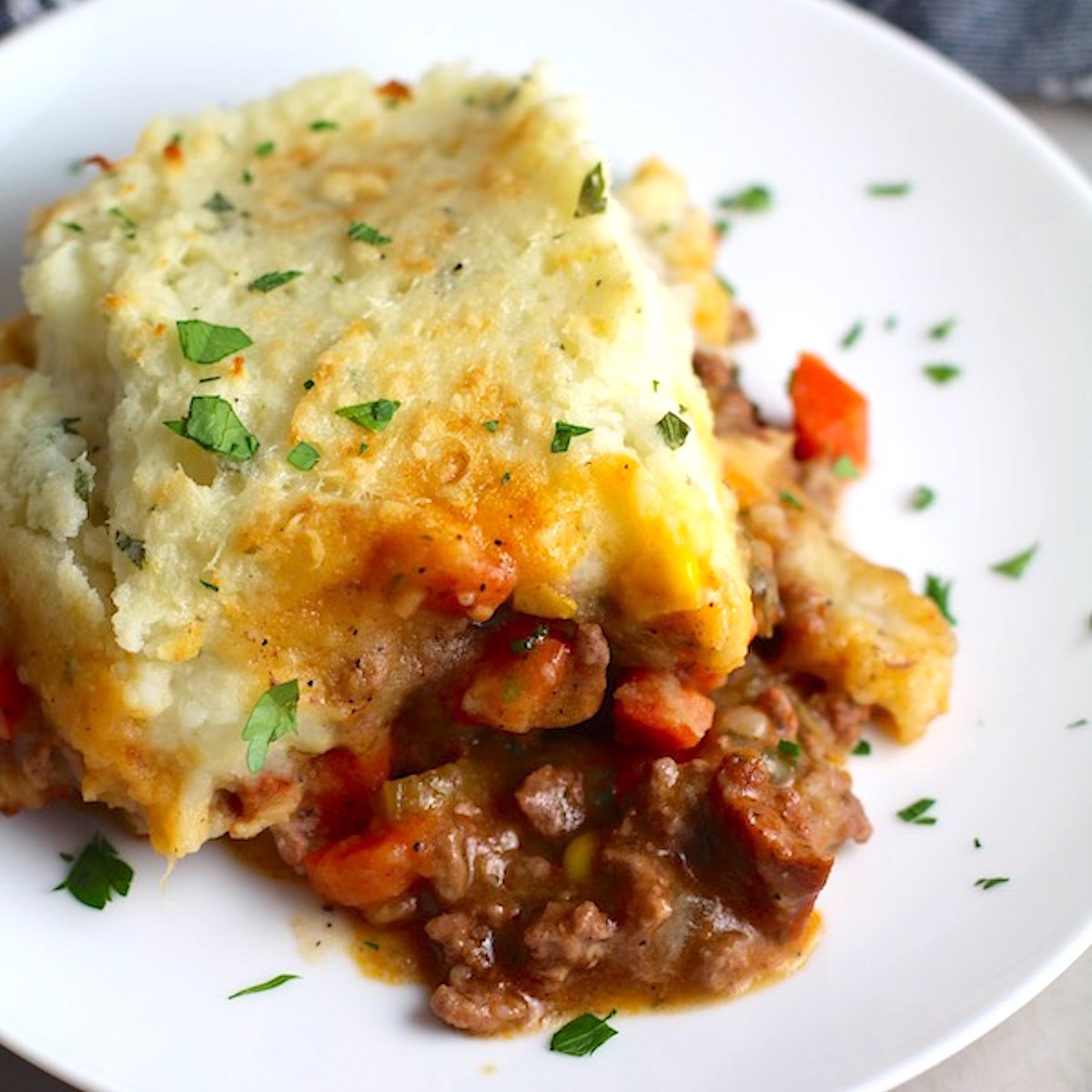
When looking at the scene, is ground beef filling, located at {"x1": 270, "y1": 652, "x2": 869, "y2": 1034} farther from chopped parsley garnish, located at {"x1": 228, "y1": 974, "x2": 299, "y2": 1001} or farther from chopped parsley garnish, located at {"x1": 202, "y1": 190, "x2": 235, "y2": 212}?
chopped parsley garnish, located at {"x1": 202, "y1": 190, "x2": 235, "y2": 212}

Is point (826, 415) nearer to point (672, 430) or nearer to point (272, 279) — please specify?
point (672, 430)

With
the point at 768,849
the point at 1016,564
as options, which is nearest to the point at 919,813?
the point at 768,849

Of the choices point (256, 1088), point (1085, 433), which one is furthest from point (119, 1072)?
point (1085, 433)

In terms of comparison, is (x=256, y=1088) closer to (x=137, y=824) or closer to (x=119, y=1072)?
(x=119, y=1072)

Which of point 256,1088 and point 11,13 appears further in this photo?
point 11,13

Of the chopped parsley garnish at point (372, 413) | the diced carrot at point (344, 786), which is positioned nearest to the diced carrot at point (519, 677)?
the diced carrot at point (344, 786)

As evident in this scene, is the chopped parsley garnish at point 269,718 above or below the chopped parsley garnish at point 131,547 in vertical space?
below

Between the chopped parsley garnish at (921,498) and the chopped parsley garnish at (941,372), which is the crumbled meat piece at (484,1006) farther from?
the chopped parsley garnish at (941,372)
